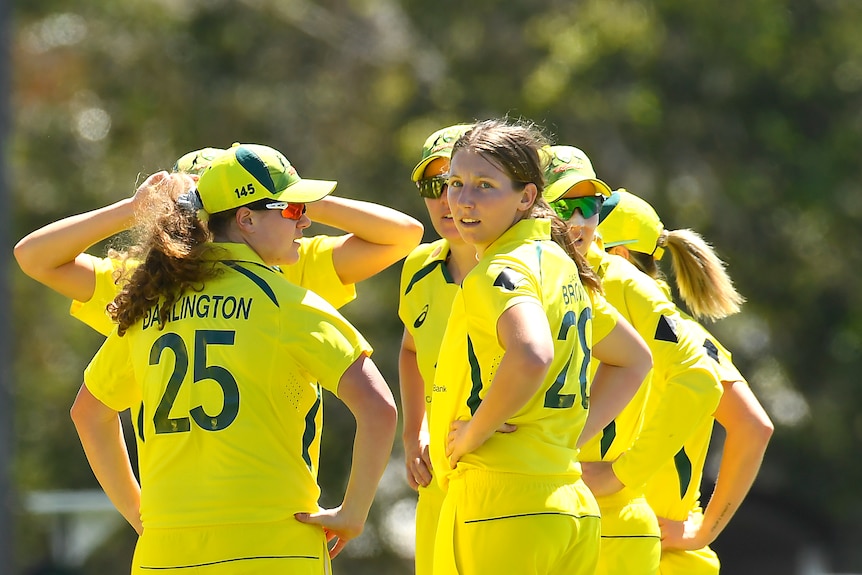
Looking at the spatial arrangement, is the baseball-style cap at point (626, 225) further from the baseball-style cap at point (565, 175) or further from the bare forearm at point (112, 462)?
the bare forearm at point (112, 462)

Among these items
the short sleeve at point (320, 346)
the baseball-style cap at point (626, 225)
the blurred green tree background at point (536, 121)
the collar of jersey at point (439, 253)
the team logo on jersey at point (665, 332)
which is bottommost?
the blurred green tree background at point (536, 121)

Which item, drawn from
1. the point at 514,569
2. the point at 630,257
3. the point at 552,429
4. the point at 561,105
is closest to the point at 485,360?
the point at 552,429

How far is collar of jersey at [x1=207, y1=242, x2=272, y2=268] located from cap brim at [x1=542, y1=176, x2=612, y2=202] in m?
1.10

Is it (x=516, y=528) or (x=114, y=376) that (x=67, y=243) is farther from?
(x=516, y=528)

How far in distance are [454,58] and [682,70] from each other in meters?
2.43

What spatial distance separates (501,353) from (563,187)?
97 centimetres

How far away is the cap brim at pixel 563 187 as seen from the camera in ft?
14.6

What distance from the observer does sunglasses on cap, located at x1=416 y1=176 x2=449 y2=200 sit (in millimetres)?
4785

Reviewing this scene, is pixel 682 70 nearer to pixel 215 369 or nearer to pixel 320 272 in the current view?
pixel 320 272

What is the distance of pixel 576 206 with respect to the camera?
14.8 feet

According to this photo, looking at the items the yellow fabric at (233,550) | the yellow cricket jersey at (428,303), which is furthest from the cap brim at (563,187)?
the yellow fabric at (233,550)

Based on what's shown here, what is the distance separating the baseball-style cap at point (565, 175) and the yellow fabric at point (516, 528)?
3.68ft

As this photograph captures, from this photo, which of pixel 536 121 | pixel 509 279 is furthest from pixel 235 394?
pixel 536 121

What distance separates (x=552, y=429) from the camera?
12.1 ft
